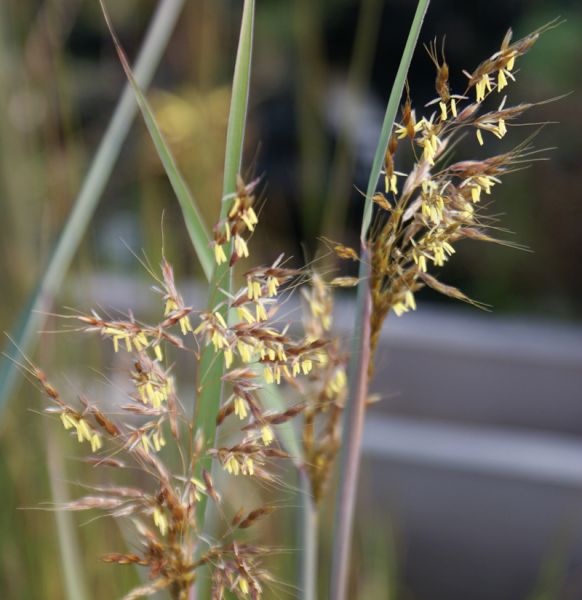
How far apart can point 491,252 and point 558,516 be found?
0.95m

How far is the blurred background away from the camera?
0.68 meters

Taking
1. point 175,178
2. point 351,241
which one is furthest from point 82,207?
point 351,241

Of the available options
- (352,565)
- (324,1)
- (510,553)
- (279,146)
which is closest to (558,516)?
(510,553)

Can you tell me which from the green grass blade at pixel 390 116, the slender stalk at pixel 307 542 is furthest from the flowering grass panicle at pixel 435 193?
the slender stalk at pixel 307 542

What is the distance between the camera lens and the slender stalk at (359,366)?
0.79 ft

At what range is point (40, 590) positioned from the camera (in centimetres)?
63

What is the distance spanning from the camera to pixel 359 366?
0.25m

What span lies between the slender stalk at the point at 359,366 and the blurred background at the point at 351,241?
76mm

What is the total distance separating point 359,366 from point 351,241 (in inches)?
77.4

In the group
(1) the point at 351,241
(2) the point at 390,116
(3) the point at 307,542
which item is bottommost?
(3) the point at 307,542

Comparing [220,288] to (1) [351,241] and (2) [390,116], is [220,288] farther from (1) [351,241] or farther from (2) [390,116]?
(1) [351,241]

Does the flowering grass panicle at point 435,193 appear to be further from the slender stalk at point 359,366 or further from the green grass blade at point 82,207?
the green grass blade at point 82,207

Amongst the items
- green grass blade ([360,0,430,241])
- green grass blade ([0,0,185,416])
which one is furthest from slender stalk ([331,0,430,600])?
green grass blade ([0,0,185,416])

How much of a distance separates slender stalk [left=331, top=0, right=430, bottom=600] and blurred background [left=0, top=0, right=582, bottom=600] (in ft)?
0.25
